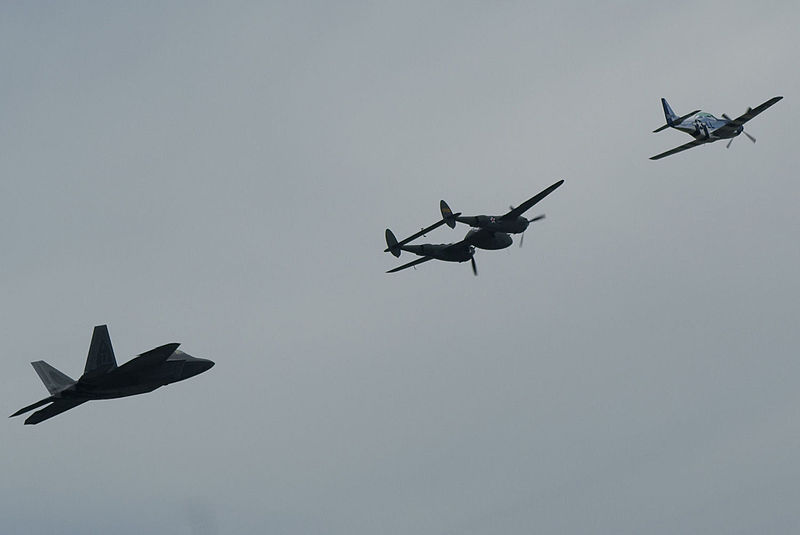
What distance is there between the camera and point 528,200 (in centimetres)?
9781

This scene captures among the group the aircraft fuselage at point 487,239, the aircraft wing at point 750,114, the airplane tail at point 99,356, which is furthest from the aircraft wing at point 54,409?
the aircraft wing at point 750,114

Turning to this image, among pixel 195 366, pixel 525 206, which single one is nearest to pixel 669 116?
pixel 525 206

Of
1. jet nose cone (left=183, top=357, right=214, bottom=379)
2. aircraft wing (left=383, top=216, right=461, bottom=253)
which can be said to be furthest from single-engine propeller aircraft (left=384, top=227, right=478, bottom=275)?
jet nose cone (left=183, top=357, right=214, bottom=379)

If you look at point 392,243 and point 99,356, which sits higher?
point 392,243

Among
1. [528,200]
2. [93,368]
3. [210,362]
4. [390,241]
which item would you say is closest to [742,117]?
Result: [528,200]

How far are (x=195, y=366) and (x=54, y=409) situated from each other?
13.3 m

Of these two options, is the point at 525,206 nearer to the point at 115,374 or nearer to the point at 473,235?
the point at 473,235

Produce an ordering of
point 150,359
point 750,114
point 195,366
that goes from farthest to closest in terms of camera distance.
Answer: point 750,114 < point 195,366 < point 150,359

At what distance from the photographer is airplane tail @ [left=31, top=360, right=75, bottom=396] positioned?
85.8m

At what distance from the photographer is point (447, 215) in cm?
9675

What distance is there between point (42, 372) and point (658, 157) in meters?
73.6

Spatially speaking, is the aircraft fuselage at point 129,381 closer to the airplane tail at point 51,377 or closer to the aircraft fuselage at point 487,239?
the airplane tail at point 51,377

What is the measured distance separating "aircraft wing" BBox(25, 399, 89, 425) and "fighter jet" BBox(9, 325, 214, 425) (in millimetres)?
85

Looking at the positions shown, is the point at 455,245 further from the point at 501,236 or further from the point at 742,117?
the point at 742,117
